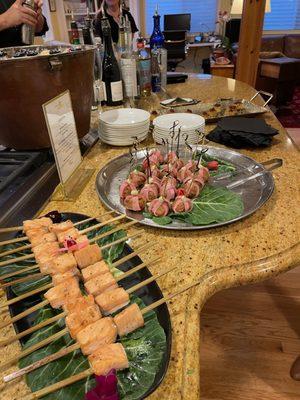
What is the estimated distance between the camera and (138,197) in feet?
A: 2.53

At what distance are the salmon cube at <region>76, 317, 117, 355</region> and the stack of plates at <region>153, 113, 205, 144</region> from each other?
28.6 inches

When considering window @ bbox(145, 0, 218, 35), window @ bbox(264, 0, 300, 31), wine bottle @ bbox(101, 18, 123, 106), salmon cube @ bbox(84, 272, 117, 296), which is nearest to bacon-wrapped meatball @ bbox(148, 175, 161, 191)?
salmon cube @ bbox(84, 272, 117, 296)

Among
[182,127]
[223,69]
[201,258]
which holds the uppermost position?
[182,127]

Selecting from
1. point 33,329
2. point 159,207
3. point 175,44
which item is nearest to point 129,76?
point 159,207

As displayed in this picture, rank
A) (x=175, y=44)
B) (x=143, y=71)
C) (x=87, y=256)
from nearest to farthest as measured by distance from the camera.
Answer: (x=87, y=256) < (x=143, y=71) < (x=175, y=44)

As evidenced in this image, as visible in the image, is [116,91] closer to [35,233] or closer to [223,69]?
[35,233]

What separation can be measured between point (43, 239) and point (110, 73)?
1159 mm

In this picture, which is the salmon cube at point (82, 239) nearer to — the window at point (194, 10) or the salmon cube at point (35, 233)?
the salmon cube at point (35, 233)

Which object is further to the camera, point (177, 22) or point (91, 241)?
point (177, 22)

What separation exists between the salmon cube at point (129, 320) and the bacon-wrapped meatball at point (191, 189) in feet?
1.28

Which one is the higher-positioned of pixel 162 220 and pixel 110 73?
pixel 110 73

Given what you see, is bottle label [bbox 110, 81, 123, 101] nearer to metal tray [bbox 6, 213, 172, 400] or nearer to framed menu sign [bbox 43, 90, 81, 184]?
framed menu sign [bbox 43, 90, 81, 184]

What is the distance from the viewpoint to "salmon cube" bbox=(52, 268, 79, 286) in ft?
1.85

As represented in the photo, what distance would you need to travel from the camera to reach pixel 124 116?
4.13 ft
